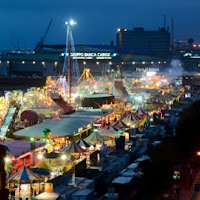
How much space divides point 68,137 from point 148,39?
462 ft

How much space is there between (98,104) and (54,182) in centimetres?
2230

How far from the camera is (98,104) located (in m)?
35.5

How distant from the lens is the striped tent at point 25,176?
13438 mm

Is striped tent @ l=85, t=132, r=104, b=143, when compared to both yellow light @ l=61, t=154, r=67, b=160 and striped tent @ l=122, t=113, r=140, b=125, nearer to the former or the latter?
yellow light @ l=61, t=154, r=67, b=160

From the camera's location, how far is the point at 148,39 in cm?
16050

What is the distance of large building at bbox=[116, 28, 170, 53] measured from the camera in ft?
519

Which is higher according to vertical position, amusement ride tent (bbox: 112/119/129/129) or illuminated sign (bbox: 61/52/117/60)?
illuminated sign (bbox: 61/52/117/60)

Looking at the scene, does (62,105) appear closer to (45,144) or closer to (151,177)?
(45,144)

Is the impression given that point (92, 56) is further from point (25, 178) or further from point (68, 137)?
point (25, 178)

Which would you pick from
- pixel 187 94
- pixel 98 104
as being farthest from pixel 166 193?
pixel 187 94

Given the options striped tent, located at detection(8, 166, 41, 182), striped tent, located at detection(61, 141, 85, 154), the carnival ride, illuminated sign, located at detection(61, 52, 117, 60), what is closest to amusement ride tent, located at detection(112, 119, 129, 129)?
the carnival ride

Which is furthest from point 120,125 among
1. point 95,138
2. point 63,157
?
point 63,157

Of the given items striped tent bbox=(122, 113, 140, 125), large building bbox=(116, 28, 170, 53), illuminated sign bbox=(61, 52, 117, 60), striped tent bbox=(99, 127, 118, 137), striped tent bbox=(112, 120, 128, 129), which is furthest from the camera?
large building bbox=(116, 28, 170, 53)

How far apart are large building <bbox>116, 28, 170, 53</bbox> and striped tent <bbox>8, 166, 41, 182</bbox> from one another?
142409 millimetres
